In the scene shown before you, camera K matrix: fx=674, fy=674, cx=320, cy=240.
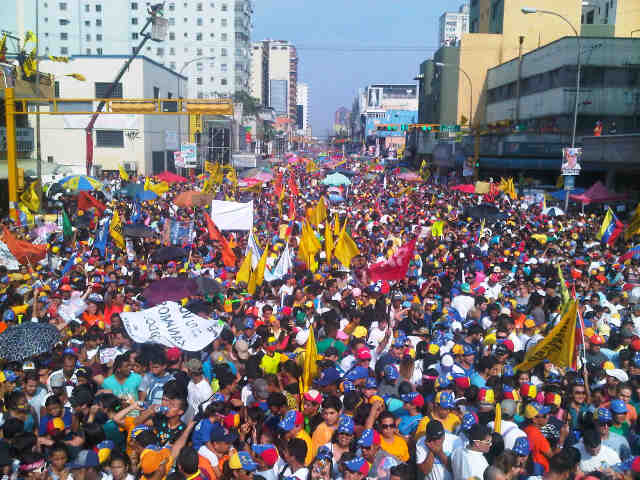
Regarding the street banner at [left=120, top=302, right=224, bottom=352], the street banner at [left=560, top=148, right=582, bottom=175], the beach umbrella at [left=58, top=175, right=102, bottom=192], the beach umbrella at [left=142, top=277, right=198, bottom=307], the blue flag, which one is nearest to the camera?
the street banner at [left=120, top=302, right=224, bottom=352]

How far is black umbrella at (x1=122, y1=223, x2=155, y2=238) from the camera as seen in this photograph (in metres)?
15.2

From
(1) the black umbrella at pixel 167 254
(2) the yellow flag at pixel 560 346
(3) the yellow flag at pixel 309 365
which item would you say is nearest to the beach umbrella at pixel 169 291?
(1) the black umbrella at pixel 167 254

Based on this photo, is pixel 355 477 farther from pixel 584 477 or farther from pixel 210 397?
pixel 210 397

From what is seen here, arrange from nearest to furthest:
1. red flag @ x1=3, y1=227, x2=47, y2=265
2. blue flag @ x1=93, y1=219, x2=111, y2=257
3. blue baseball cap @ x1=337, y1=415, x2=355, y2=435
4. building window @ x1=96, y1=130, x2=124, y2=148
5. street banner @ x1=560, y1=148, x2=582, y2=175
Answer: blue baseball cap @ x1=337, y1=415, x2=355, y2=435
red flag @ x1=3, y1=227, x2=47, y2=265
blue flag @ x1=93, y1=219, x2=111, y2=257
street banner @ x1=560, y1=148, x2=582, y2=175
building window @ x1=96, y1=130, x2=124, y2=148

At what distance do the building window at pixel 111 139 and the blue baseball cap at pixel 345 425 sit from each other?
4726cm

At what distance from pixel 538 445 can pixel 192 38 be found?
94.1 metres

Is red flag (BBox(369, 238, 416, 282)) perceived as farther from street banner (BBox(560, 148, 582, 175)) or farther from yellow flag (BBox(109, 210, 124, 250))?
street banner (BBox(560, 148, 582, 175))

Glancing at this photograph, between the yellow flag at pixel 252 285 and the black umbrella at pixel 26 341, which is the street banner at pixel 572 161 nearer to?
the yellow flag at pixel 252 285

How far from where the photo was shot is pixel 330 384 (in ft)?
21.5

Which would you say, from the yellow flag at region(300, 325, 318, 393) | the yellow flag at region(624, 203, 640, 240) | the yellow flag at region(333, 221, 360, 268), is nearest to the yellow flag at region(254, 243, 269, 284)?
the yellow flag at region(333, 221, 360, 268)

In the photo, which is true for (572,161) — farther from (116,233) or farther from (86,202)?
(86,202)

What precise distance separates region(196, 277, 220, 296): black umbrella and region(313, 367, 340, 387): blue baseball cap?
457 cm

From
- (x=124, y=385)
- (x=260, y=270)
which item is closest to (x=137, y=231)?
(x=260, y=270)

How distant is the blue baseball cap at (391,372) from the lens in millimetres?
6703
